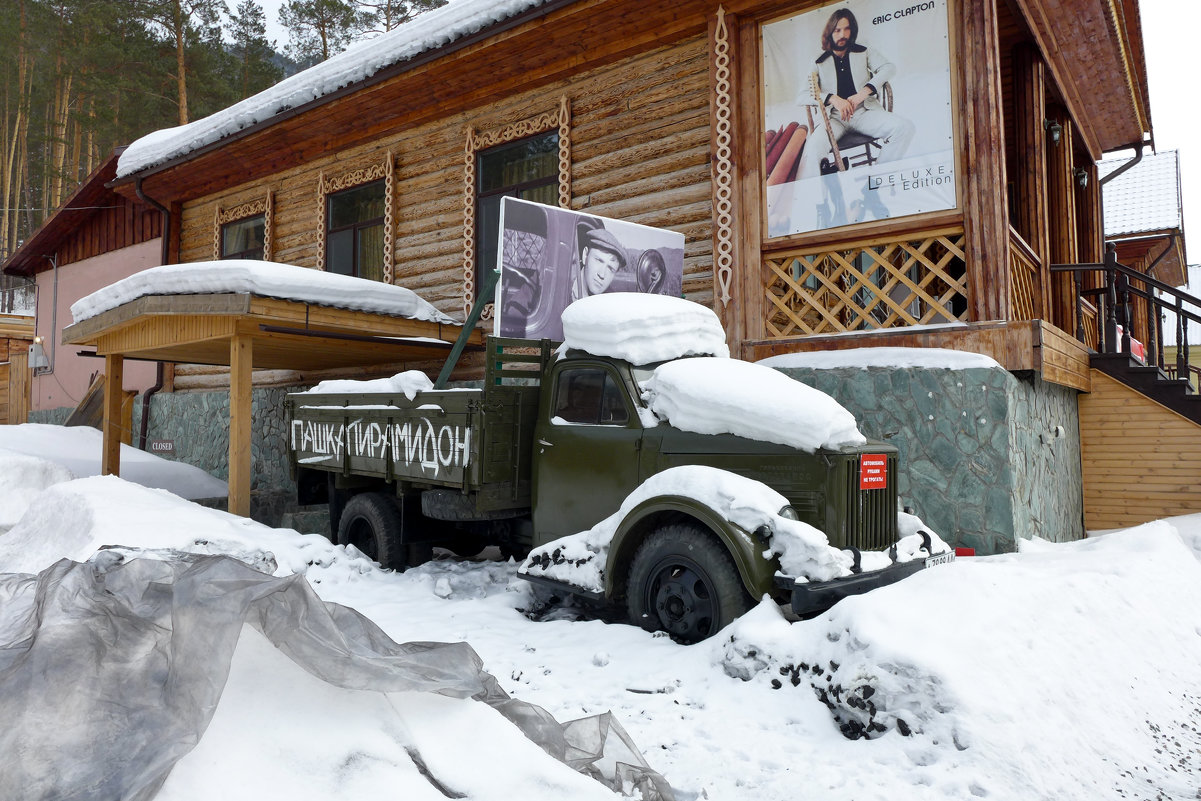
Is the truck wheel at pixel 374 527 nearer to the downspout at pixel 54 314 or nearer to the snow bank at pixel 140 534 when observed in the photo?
the snow bank at pixel 140 534

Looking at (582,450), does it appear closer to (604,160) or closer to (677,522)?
(677,522)

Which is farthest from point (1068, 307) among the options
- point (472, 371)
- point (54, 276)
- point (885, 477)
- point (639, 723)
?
point (54, 276)

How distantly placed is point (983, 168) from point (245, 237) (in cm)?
1209

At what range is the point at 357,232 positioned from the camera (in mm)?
12047

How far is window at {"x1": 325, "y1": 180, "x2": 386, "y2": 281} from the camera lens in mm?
11844

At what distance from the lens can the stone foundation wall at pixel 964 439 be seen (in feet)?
20.1

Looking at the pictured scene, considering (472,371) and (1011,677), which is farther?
(472,371)

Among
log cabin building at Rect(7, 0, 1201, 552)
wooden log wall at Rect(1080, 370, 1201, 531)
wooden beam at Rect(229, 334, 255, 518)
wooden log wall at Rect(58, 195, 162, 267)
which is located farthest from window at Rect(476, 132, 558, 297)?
wooden log wall at Rect(58, 195, 162, 267)

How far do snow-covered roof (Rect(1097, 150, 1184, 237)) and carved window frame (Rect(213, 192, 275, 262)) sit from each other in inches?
620

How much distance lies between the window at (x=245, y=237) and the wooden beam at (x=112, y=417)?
3349 millimetres

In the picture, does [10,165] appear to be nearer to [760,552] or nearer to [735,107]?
[735,107]

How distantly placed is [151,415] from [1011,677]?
50.7ft

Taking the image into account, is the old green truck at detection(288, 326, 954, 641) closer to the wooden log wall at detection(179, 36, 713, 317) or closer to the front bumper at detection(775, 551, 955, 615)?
the front bumper at detection(775, 551, 955, 615)

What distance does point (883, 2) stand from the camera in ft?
23.5
